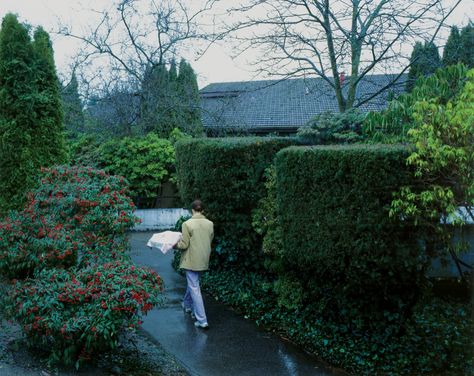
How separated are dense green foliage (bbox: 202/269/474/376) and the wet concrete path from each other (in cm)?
22

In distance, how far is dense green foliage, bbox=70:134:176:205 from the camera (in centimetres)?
1465

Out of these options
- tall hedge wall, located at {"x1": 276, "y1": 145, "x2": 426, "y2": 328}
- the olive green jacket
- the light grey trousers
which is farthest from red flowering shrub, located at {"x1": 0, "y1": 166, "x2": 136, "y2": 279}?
tall hedge wall, located at {"x1": 276, "y1": 145, "x2": 426, "y2": 328}

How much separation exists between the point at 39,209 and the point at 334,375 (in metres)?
4.55

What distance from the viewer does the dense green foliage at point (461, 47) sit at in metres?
11.1

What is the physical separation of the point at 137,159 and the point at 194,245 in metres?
8.14

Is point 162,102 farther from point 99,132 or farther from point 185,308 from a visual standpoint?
point 185,308

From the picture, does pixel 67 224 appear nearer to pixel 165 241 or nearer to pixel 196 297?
pixel 165 241

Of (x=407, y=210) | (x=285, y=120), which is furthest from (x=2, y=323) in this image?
(x=285, y=120)

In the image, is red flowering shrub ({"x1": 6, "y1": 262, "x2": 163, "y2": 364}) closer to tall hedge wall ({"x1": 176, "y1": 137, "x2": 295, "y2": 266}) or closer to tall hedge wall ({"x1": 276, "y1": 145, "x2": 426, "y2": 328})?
tall hedge wall ({"x1": 276, "y1": 145, "x2": 426, "y2": 328})


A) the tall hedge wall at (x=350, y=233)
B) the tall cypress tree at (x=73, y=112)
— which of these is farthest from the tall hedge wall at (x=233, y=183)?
the tall cypress tree at (x=73, y=112)

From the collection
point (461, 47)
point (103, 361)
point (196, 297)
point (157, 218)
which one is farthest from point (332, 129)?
point (157, 218)

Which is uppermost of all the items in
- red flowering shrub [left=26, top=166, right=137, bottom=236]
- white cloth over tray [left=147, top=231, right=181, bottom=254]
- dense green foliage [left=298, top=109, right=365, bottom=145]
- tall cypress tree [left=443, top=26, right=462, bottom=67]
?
tall cypress tree [left=443, top=26, right=462, bottom=67]

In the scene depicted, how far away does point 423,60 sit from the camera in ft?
36.7

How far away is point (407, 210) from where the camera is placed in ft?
16.7
